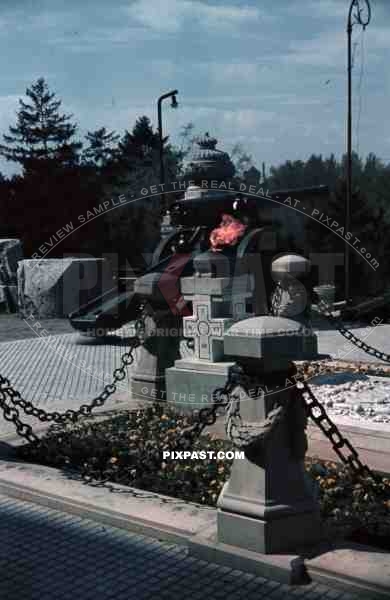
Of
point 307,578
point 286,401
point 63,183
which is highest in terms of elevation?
point 63,183

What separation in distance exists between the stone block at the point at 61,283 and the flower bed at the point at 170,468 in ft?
34.6

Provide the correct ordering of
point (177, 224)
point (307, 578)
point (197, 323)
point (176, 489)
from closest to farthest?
point (307, 578) → point (176, 489) → point (197, 323) → point (177, 224)

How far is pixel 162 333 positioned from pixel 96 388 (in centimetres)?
191

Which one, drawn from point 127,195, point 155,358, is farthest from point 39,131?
point 155,358

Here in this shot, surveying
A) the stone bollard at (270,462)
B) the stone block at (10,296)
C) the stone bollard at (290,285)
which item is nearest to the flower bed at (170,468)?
the stone bollard at (270,462)

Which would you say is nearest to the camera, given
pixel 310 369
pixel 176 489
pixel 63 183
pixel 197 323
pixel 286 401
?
pixel 286 401

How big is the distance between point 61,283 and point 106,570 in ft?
45.4

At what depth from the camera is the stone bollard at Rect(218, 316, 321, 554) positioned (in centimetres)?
408

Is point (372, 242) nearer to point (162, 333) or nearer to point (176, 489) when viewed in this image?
point (162, 333)

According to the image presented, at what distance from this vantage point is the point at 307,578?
3.94 meters

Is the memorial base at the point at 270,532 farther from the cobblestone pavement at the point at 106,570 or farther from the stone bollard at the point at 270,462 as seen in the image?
the cobblestone pavement at the point at 106,570

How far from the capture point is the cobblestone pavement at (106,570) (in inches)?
152

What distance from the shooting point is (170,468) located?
224 inches

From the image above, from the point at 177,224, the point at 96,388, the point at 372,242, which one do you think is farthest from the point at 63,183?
the point at 96,388
